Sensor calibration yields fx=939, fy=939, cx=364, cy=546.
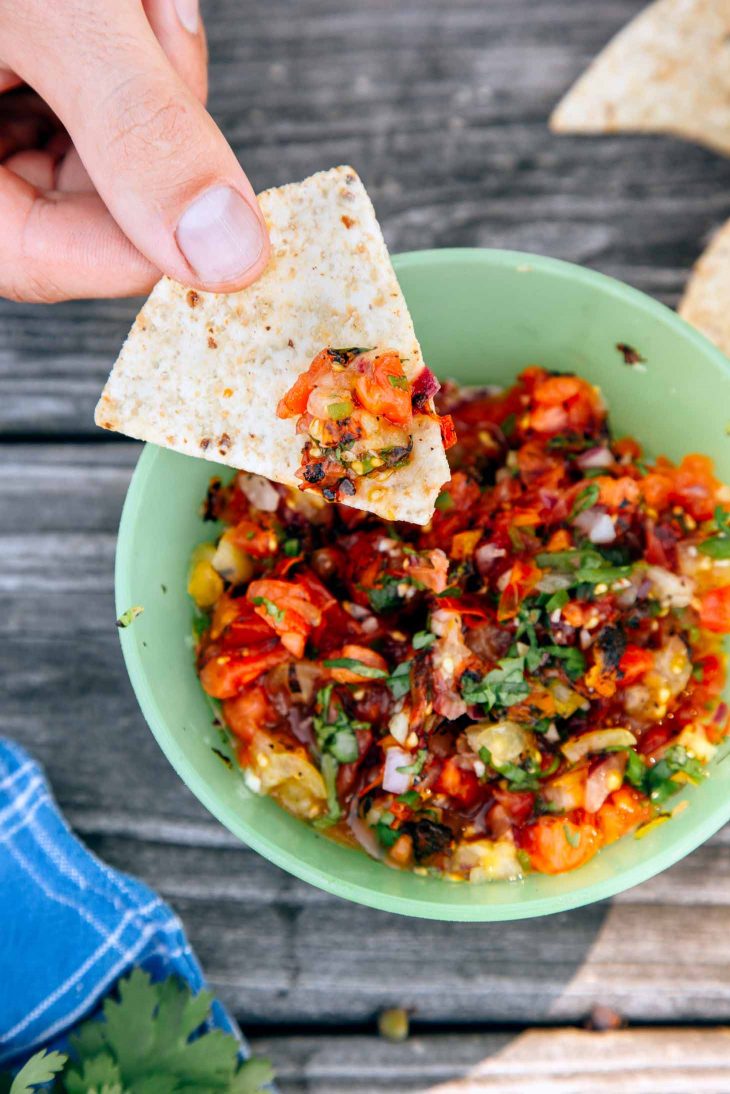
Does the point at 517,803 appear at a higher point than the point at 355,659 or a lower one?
lower

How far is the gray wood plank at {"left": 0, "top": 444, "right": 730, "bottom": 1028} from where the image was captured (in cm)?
266

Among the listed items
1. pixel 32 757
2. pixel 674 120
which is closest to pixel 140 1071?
pixel 32 757

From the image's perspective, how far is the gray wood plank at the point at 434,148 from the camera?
283 centimetres

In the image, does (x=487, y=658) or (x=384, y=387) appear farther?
(x=487, y=658)

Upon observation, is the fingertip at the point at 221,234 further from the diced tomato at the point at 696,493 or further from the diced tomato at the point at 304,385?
the diced tomato at the point at 696,493

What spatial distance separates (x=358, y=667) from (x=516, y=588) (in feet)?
1.28

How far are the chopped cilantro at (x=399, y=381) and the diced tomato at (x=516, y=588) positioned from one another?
0.53 metres

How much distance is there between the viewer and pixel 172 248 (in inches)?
72.4

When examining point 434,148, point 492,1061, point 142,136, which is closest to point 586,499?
point 142,136

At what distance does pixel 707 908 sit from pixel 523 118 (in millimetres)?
2399

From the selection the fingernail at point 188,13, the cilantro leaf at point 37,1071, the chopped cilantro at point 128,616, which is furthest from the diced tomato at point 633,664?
the fingernail at point 188,13

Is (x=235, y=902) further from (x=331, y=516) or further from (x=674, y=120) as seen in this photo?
(x=674, y=120)

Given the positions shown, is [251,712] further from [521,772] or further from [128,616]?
[521,772]

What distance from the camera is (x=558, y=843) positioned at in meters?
2.04
